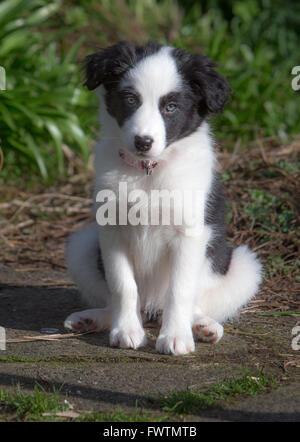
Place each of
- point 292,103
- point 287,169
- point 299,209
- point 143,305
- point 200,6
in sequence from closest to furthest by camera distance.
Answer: point 143,305, point 299,209, point 287,169, point 292,103, point 200,6

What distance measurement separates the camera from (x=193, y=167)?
343 centimetres

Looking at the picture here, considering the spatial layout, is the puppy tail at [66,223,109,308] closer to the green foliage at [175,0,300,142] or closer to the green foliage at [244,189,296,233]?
the green foliage at [244,189,296,233]

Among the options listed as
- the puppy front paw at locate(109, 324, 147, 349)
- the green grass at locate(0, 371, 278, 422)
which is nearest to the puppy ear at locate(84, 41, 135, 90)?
the puppy front paw at locate(109, 324, 147, 349)

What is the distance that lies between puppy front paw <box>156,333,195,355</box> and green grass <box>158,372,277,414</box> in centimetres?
43

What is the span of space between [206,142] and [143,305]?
3.20ft

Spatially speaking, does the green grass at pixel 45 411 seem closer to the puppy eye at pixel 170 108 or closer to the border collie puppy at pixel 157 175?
Result: the border collie puppy at pixel 157 175

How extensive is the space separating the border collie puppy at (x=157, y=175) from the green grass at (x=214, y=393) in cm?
52

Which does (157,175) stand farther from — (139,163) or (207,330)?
(207,330)

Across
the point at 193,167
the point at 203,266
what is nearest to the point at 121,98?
the point at 193,167

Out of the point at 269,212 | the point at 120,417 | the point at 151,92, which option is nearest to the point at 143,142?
the point at 151,92

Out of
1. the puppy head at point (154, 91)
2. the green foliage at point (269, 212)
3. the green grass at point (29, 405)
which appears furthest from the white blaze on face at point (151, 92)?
the green foliage at point (269, 212)

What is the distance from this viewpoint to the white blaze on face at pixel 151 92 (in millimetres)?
3145

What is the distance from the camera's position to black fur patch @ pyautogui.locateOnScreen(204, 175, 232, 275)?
3.53 m
